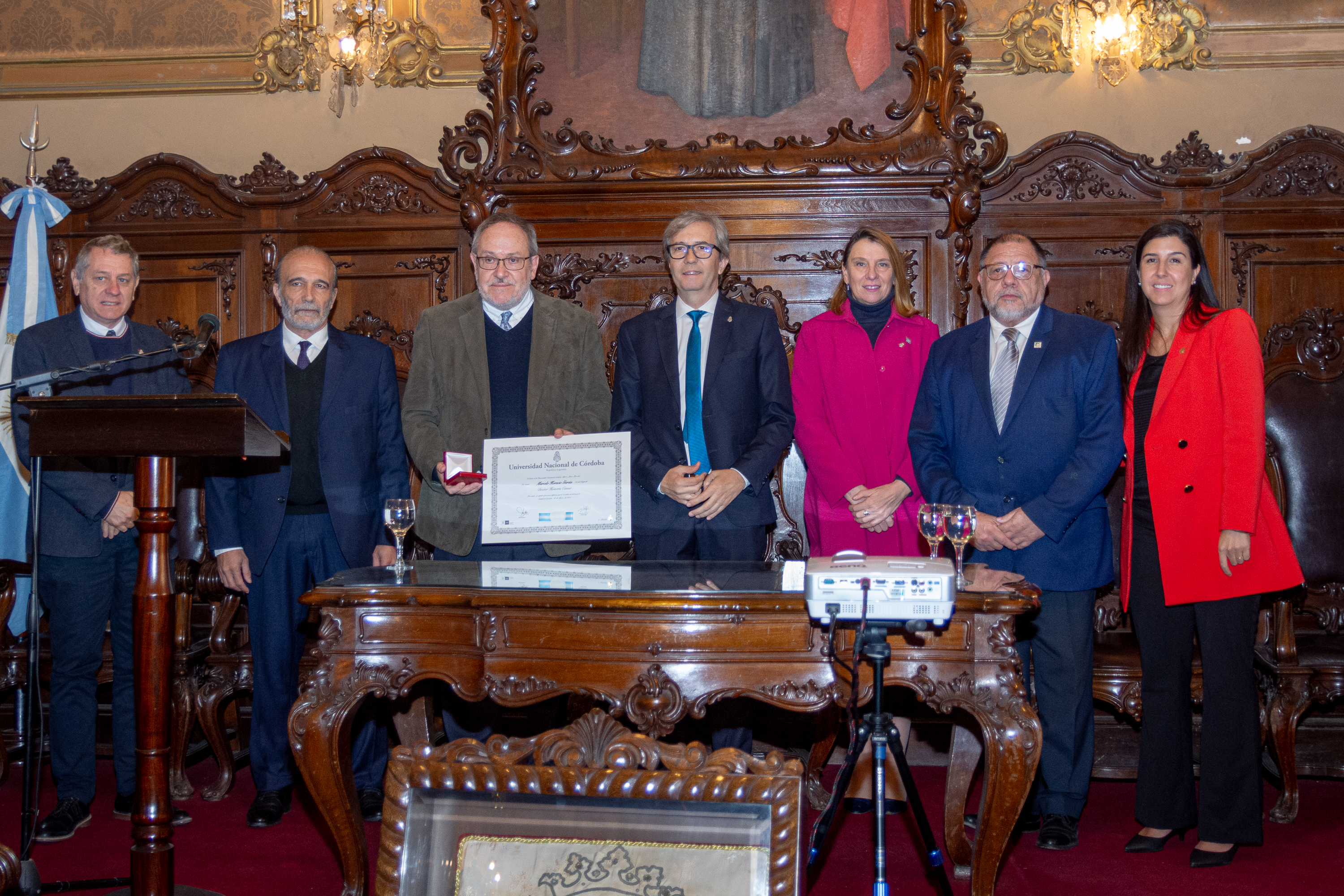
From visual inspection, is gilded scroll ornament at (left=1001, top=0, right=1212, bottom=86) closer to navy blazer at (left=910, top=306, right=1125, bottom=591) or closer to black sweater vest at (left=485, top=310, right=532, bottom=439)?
navy blazer at (left=910, top=306, right=1125, bottom=591)

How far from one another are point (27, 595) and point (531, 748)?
2.77 meters

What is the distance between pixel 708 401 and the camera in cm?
358

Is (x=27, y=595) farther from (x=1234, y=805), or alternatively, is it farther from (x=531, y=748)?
(x=1234, y=805)

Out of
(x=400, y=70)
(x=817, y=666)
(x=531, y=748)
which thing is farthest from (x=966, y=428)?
(x=400, y=70)

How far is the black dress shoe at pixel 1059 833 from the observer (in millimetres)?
3227

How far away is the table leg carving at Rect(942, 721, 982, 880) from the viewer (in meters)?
3.01

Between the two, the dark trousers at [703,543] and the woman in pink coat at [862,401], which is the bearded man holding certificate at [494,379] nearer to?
the dark trousers at [703,543]

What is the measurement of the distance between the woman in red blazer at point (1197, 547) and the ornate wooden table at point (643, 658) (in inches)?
36.0


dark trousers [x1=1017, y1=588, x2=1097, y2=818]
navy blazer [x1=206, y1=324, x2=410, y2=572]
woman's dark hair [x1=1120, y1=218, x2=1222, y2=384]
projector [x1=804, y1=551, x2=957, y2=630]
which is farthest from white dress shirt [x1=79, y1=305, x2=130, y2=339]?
woman's dark hair [x1=1120, y1=218, x2=1222, y2=384]

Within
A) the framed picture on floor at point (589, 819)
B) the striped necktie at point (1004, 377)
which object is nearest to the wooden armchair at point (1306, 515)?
the striped necktie at point (1004, 377)

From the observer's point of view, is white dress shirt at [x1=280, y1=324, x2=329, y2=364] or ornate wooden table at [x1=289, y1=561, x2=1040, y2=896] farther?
white dress shirt at [x1=280, y1=324, x2=329, y2=364]

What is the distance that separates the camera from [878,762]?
213 cm

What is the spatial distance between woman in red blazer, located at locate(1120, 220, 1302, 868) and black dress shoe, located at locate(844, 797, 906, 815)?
0.70 m

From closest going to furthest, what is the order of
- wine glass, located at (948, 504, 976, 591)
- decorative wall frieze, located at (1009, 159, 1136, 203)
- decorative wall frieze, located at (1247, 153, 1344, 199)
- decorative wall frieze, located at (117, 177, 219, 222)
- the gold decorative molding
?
wine glass, located at (948, 504, 976, 591) → decorative wall frieze, located at (1247, 153, 1344, 199) → decorative wall frieze, located at (1009, 159, 1136, 203) → decorative wall frieze, located at (117, 177, 219, 222) → the gold decorative molding
